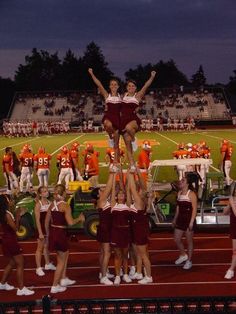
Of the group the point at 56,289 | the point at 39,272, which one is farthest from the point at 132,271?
the point at 39,272

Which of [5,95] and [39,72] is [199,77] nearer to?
[39,72]

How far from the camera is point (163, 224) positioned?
12.6 meters

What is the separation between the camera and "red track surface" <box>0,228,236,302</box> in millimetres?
9055

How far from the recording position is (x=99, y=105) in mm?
70812

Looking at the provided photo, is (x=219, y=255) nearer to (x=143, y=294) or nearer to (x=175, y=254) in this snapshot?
(x=175, y=254)

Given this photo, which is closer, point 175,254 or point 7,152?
point 175,254

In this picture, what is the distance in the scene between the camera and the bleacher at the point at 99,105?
68.1m

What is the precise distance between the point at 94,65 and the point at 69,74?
6.01 meters

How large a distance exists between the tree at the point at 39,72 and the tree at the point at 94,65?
5.36 metres

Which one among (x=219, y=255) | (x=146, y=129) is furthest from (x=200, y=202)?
(x=146, y=129)

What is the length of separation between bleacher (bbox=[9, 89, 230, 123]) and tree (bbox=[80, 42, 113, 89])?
19.6 m

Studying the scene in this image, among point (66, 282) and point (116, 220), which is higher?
point (116, 220)

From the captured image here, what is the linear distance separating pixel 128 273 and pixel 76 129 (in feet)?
169

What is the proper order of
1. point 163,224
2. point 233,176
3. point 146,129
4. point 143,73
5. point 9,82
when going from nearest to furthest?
point 163,224 → point 233,176 → point 146,129 → point 9,82 → point 143,73
